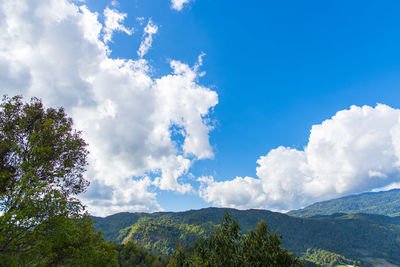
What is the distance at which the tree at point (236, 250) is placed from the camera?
11.4 m

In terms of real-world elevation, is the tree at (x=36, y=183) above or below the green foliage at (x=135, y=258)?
above

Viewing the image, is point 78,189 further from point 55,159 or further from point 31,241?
point 31,241

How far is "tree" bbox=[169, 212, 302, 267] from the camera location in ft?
37.5

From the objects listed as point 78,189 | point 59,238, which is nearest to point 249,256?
point 59,238

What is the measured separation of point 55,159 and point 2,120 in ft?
16.4

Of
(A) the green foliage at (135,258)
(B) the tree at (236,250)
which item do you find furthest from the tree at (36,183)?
(A) the green foliage at (135,258)

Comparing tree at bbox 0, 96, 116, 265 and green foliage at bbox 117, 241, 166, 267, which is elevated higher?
tree at bbox 0, 96, 116, 265

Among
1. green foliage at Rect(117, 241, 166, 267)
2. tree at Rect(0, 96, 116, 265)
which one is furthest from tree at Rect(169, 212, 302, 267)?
green foliage at Rect(117, 241, 166, 267)

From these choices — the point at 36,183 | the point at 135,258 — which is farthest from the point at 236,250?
the point at 135,258

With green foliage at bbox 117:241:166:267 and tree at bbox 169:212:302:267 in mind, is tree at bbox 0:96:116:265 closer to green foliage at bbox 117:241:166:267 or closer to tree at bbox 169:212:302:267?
tree at bbox 169:212:302:267

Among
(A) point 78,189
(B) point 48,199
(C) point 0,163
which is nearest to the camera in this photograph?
(B) point 48,199

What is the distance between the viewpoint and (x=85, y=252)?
722 inches

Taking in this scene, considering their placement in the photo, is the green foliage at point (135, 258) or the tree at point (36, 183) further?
the green foliage at point (135, 258)

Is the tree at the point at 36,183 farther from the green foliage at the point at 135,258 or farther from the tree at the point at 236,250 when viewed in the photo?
the green foliage at the point at 135,258
